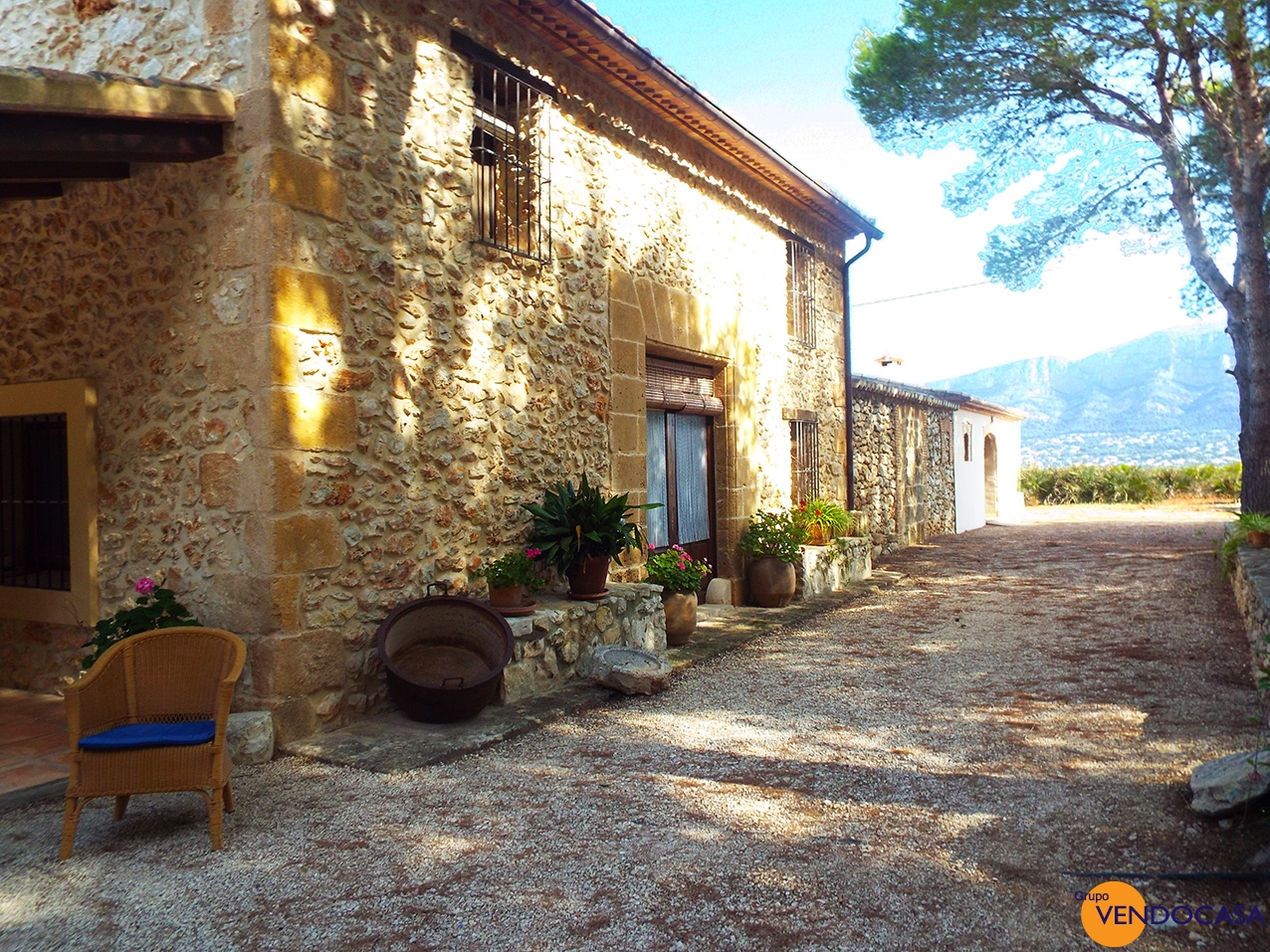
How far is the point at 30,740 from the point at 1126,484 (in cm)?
2601

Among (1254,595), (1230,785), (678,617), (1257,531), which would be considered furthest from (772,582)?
(1230,785)

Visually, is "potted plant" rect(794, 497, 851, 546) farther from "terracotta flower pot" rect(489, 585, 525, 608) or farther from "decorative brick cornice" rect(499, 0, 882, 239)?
"terracotta flower pot" rect(489, 585, 525, 608)

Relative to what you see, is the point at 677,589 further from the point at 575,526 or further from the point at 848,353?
the point at 848,353

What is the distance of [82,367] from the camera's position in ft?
16.6

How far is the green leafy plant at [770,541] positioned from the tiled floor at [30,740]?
5933 millimetres

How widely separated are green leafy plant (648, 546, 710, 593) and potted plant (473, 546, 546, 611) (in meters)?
1.76

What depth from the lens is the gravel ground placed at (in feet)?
8.74

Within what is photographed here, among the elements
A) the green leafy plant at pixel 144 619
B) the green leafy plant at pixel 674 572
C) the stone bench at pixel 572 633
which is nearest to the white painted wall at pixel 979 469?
the green leafy plant at pixel 674 572

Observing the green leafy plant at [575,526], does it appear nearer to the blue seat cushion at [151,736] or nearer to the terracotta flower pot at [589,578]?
the terracotta flower pot at [589,578]

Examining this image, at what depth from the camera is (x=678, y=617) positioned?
23.3 ft

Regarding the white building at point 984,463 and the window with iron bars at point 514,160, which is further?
the white building at point 984,463

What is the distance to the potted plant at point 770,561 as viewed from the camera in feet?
29.2

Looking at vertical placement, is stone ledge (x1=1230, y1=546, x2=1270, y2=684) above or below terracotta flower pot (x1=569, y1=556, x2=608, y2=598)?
below

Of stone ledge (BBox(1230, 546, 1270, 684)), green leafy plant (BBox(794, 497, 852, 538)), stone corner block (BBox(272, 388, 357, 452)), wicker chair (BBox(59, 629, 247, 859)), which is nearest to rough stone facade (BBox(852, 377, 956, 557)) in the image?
green leafy plant (BBox(794, 497, 852, 538))
